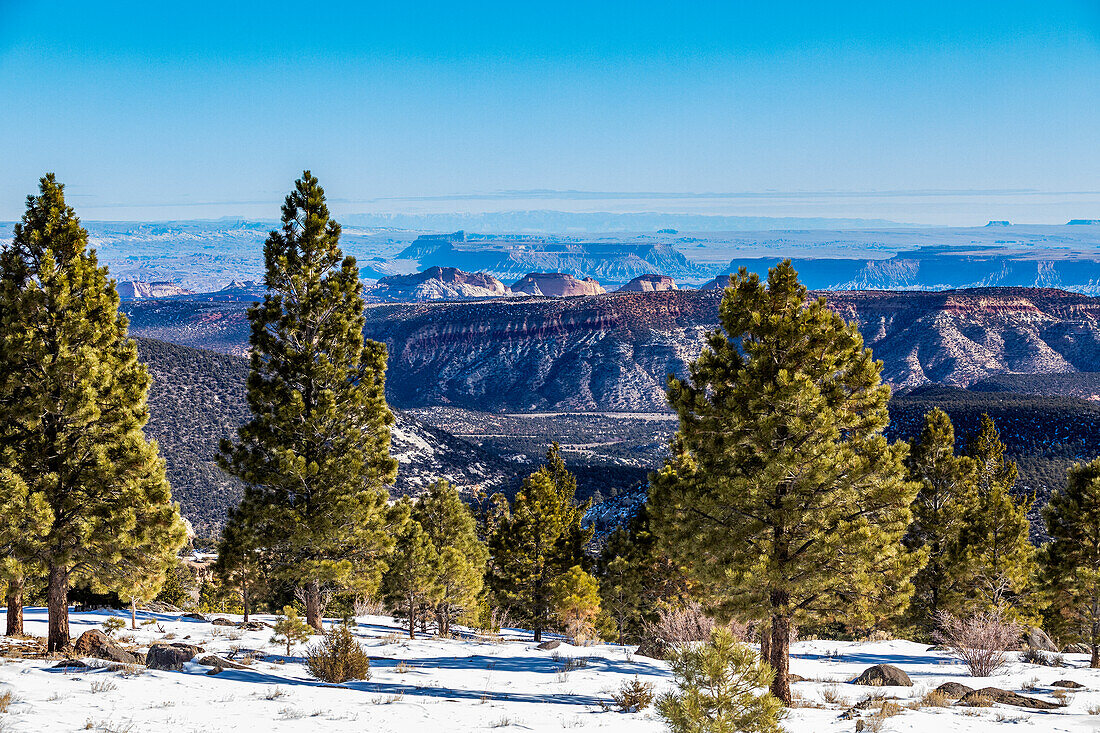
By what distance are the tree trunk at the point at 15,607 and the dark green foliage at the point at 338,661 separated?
6601 mm

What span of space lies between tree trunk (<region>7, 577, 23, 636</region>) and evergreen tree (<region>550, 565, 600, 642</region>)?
816 inches

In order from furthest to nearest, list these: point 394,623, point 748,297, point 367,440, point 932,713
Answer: point 394,623 → point 367,440 → point 748,297 → point 932,713

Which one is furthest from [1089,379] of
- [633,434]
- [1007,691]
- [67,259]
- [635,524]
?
[67,259]

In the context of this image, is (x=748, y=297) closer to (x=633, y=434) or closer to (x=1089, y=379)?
(x=633, y=434)

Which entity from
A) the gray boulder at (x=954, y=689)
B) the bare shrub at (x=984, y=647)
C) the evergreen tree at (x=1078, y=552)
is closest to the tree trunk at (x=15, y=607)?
the gray boulder at (x=954, y=689)

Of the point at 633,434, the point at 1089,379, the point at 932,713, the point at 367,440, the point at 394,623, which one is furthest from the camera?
the point at 633,434

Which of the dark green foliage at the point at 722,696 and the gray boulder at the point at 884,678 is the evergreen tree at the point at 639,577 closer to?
the gray boulder at the point at 884,678

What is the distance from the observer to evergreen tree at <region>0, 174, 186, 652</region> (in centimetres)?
1697

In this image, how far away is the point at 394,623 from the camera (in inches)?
1391

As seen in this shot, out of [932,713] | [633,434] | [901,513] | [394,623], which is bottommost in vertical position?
[633,434]

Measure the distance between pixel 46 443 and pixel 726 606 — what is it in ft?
45.8

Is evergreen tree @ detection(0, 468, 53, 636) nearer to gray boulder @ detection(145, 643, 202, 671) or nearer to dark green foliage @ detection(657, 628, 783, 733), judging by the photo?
gray boulder @ detection(145, 643, 202, 671)

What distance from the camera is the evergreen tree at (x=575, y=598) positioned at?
3566 centimetres

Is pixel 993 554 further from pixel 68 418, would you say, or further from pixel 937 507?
pixel 68 418
